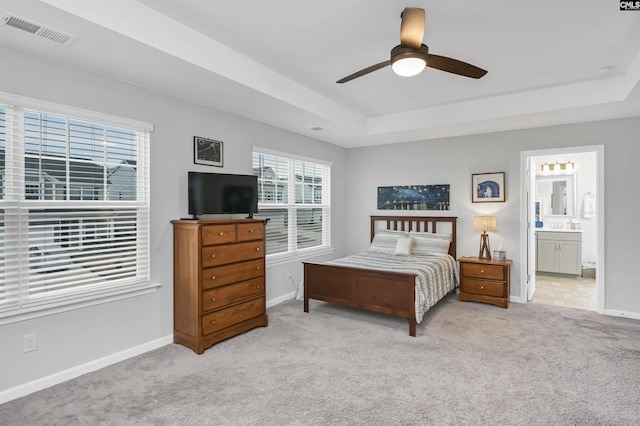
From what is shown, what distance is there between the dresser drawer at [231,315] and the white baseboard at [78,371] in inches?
19.9

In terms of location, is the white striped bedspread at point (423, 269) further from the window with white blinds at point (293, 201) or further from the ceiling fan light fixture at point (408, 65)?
the ceiling fan light fixture at point (408, 65)

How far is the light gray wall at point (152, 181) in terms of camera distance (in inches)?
98.1

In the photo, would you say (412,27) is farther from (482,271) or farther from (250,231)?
(482,271)

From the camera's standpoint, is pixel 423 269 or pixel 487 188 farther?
pixel 487 188

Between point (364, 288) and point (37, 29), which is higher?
point (37, 29)

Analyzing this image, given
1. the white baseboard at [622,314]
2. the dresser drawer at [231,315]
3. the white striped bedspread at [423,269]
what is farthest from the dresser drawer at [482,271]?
the dresser drawer at [231,315]

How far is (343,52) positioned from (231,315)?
2.70m

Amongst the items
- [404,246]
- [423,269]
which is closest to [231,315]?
[423,269]

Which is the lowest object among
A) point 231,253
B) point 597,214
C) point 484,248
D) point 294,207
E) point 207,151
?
point 484,248

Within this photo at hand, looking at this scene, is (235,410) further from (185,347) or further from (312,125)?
(312,125)

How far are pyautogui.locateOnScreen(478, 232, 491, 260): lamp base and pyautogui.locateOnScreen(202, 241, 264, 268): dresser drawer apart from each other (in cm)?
319

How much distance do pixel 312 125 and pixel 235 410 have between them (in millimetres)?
3418

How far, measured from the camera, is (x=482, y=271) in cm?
469

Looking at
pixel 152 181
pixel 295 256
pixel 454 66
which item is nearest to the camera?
pixel 454 66
